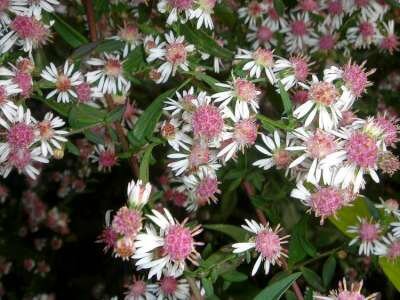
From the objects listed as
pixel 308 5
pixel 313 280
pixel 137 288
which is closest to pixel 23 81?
pixel 137 288

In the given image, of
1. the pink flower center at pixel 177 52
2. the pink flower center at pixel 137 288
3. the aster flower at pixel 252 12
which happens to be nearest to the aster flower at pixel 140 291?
the pink flower center at pixel 137 288

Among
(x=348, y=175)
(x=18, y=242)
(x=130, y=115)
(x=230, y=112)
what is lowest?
(x=18, y=242)

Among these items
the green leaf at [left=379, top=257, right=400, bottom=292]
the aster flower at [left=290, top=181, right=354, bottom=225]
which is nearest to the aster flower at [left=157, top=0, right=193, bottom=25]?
the aster flower at [left=290, top=181, right=354, bottom=225]

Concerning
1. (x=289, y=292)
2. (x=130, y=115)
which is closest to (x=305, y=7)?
(x=130, y=115)

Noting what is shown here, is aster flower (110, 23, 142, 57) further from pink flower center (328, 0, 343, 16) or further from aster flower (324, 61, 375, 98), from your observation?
pink flower center (328, 0, 343, 16)

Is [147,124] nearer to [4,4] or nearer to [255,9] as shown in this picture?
[4,4]

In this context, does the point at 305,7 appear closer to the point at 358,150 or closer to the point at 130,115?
the point at 130,115

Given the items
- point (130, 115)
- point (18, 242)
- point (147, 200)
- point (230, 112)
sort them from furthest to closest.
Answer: point (18, 242) → point (130, 115) → point (230, 112) → point (147, 200)
